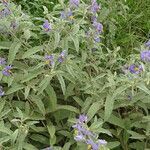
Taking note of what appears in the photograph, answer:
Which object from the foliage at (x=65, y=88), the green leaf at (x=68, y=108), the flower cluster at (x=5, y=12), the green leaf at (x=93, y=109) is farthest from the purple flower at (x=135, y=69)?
the flower cluster at (x=5, y=12)

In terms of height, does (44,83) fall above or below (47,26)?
below

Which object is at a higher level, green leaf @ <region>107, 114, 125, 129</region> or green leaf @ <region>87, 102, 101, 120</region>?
green leaf @ <region>87, 102, 101, 120</region>

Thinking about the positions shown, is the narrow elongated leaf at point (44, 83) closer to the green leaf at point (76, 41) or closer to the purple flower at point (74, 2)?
the green leaf at point (76, 41)

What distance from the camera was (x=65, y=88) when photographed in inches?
121

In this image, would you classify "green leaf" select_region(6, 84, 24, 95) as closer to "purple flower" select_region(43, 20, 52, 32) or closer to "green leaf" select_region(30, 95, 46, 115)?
"green leaf" select_region(30, 95, 46, 115)

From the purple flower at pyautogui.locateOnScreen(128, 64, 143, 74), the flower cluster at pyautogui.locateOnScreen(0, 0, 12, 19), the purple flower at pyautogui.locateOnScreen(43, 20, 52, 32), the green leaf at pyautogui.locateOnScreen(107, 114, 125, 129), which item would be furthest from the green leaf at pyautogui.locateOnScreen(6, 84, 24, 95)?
the purple flower at pyautogui.locateOnScreen(128, 64, 143, 74)

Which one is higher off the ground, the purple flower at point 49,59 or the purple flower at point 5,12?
the purple flower at point 5,12

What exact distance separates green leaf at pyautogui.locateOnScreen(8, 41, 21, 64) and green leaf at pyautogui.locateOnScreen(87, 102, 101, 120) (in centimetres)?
61

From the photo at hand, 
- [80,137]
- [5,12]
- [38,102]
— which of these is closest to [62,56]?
[38,102]

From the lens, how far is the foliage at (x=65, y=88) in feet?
9.42

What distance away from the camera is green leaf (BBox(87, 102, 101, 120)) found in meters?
2.87

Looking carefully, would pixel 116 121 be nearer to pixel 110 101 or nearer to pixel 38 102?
pixel 110 101

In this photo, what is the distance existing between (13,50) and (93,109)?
2.19 feet

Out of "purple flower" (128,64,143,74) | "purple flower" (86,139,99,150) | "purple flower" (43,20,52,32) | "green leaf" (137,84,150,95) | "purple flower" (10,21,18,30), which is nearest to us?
"purple flower" (86,139,99,150)
